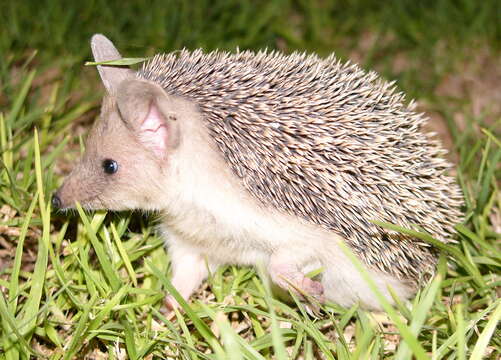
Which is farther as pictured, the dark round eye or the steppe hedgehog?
the dark round eye

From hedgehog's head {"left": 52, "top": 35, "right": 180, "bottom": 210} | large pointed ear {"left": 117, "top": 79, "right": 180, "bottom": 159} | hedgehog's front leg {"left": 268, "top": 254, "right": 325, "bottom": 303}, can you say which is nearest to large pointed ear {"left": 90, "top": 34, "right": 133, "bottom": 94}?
hedgehog's head {"left": 52, "top": 35, "right": 180, "bottom": 210}

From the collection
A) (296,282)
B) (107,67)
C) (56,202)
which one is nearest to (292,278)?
(296,282)

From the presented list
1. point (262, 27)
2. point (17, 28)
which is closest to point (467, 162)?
point (262, 27)

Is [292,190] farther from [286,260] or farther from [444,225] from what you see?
[444,225]

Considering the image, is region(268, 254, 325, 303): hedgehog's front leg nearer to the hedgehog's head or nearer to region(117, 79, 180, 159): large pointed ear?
→ the hedgehog's head

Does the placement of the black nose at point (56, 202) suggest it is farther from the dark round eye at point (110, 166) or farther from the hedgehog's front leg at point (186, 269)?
the hedgehog's front leg at point (186, 269)

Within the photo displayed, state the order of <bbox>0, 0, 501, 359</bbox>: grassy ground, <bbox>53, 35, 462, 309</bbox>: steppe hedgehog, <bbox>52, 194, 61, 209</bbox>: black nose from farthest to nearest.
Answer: <bbox>52, 194, 61, 209</bbox>: black nose → <bbox>53, 35, 462, 309</bbox>: steppe hedgehog → <bbox>0, 0, 501, 359</bbox>: grassy ground

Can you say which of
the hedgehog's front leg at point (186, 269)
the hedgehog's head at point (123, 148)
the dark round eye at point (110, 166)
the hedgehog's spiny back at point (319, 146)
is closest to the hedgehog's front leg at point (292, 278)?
the hedgehog's spiny back at point (319, 146)
